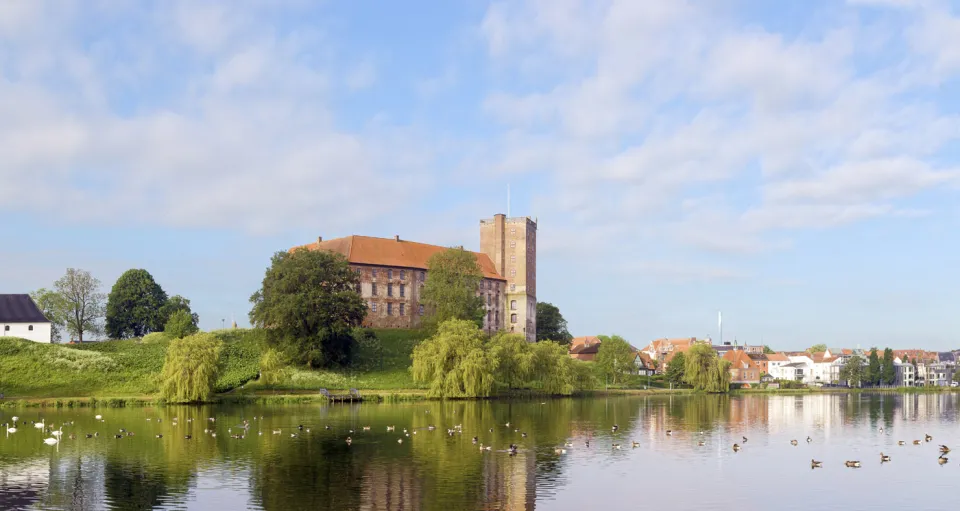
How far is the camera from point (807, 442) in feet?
145

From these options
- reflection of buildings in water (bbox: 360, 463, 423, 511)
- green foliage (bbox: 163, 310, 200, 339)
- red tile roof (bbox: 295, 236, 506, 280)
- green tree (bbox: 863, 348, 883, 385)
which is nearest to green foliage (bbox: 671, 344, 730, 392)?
red tile roof (bbox: 295, 236, 506, 280)

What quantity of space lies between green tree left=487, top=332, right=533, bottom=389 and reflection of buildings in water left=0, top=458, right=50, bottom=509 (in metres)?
49.8

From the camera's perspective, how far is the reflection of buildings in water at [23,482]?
83.2 feet

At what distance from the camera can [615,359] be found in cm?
11269

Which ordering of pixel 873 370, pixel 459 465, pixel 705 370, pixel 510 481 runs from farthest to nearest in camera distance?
pixel 873 370 < pixel 705 370 < pixel 459 465 < pixel 510 481

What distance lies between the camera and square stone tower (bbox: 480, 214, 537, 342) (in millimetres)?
124625

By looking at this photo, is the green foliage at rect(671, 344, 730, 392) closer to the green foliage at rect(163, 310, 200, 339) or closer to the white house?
the green foliage at rect(163, 310, 200, 339)

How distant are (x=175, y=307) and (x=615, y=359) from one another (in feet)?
199

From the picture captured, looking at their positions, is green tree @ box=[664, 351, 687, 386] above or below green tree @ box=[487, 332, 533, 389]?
below

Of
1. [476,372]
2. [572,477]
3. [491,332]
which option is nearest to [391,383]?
[476,372]

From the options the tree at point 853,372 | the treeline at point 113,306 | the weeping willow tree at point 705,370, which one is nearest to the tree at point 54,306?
the treeline at point 113,306

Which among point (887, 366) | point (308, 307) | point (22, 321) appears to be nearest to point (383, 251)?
point (308, 307)

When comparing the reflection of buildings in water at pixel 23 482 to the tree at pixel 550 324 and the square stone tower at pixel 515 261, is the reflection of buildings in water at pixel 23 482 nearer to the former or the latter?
the square stone tower at pixel 515 261

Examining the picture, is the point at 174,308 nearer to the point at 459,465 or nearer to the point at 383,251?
the point at 383,251
